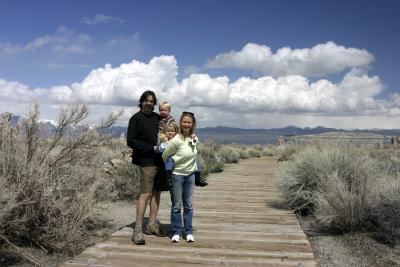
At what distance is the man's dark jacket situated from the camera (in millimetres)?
5715

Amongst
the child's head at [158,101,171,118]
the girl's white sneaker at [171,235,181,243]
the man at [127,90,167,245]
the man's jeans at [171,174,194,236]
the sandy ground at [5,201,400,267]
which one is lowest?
the sandy ground at [5,201,400,267]

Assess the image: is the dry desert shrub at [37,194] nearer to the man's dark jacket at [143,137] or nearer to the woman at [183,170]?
the man's dark jacket at [143,137]

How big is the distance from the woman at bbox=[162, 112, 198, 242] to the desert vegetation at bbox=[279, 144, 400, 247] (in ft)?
6.61

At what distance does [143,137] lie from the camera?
18.9 feet

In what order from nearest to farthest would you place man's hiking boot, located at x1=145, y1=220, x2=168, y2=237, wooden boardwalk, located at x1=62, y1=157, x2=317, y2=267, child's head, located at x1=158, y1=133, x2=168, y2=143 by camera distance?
wooden boardwalk, located at x1=62, y1=157, x2=317, y2=267 → child's head, located at x1=158, y1=133, x2=168, y2=143 → man's hiking boot, located at x1=145, y1=220, x2=168, y2=237

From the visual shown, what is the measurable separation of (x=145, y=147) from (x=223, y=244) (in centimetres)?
156

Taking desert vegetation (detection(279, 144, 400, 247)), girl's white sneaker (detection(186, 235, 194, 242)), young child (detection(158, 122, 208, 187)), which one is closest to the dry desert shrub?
young child (detection(158, 122, 208, 187))

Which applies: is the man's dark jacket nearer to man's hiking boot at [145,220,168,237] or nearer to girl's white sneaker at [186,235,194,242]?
man's hiking boot at [145,220,168,237]

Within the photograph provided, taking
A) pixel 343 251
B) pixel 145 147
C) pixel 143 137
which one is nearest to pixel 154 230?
pixel 145 147

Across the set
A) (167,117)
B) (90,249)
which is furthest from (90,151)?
(90,249)

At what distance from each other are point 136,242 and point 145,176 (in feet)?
2.73

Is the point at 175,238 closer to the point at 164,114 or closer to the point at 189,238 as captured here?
the point at 189,238

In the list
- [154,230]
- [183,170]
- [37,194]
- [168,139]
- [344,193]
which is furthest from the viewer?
[344,193]

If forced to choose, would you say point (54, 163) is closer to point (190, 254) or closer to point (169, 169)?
point (169, 169)
